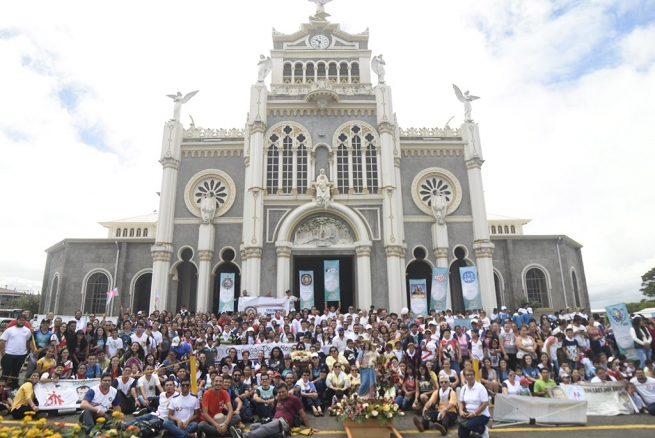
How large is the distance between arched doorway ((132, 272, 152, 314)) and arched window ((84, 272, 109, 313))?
1.90 metres

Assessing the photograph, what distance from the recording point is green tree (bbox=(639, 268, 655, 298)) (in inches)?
1750

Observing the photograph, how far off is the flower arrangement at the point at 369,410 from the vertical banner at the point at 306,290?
1413 cm

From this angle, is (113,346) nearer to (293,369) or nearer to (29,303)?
(293,369)

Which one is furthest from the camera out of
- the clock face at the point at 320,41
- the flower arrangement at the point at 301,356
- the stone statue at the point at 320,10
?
the stone statue at the point at 320,10

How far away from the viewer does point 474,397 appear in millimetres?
9164

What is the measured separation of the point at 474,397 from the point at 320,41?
29.7 m

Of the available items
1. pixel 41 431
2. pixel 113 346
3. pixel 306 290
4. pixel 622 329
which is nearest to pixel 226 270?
pixel 306 290

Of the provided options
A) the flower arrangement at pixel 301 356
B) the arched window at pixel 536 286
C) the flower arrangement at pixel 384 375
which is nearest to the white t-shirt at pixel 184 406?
the flower arrangement at pixel 301 356

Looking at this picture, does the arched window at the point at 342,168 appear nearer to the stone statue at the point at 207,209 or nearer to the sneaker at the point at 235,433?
the stone statue at the point at 207,209

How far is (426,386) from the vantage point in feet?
36.8

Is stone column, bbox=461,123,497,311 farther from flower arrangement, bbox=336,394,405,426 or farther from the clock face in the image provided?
flower arrangement, bbox=336,394,405,426

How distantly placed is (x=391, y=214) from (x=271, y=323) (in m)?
10.9

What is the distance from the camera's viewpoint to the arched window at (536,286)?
30203mm

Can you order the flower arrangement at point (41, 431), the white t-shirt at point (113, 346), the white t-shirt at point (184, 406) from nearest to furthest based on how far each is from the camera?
1. the flower arrangement at point (41, 431)
2. the white t-shirt at point (184, 406)
3. the white t-shirt at point (113, 346)
